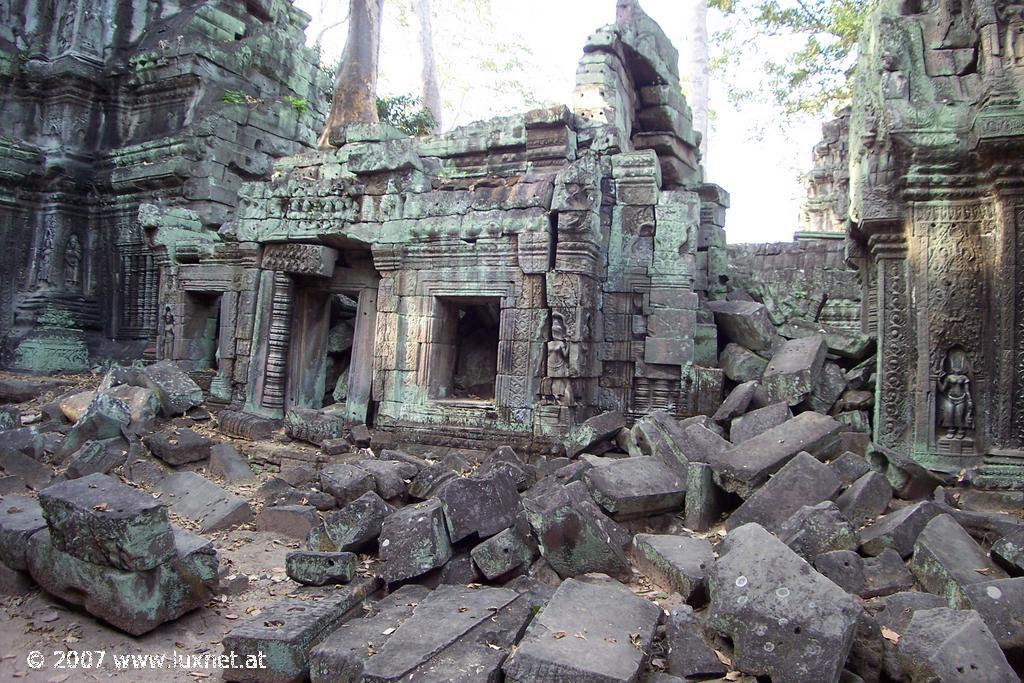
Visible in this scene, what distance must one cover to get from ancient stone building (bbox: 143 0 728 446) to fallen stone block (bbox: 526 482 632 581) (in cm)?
270

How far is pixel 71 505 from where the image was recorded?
4.16m

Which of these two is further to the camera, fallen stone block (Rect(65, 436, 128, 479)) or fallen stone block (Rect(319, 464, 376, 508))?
fallen stone block (Rect(65, 436, 128, 479))

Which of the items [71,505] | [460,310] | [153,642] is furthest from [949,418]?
[71,505]

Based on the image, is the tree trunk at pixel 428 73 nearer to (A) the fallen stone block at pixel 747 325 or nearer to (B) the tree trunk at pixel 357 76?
(B) the tree trunk at pixel 357 76

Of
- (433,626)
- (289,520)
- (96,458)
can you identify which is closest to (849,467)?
(433,626)

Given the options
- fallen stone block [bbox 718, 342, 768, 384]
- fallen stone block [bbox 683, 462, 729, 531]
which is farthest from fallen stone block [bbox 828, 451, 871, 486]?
fallen stone block [bbox 718, 342, 768, 384]

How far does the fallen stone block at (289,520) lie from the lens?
18.9 feet

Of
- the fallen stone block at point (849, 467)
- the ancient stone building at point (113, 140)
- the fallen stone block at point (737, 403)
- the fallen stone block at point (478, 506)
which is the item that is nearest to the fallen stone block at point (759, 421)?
the fallen stone block at point (737, 403)

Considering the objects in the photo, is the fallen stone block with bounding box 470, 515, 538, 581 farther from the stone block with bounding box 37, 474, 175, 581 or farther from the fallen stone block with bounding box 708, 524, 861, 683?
the stone block with bounding box 37, 474, 175, 581

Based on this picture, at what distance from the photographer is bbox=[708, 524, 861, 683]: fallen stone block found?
308 centimetres

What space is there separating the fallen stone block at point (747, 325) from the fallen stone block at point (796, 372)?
619 millimetres

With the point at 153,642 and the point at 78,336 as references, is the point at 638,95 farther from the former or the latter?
the point at 78,336

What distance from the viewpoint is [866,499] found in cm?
495

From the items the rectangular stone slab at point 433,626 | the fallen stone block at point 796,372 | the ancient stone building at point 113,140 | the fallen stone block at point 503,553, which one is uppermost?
the ancient stone building at point 113,140
